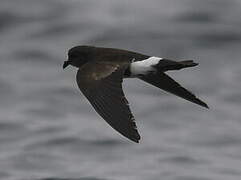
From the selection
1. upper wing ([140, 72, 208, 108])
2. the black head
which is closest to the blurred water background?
the black head

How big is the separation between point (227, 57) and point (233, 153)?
2.12 m

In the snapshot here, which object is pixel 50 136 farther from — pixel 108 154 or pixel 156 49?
pixel 156 49

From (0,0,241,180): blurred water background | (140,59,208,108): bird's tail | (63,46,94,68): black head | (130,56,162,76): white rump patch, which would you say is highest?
(0,0,241,180): blurred water background

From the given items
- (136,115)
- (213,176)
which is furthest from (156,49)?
(213,176)

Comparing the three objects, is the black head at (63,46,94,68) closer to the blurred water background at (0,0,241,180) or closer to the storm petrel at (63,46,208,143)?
the storm petrel at (63,46,208,143)

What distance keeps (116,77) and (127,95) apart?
438 cm

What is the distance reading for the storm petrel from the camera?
640cm

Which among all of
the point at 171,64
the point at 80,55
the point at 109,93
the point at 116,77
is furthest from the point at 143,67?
the point at 109,93

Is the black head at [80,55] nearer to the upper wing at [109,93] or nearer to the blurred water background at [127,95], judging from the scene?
the upper wing at [109,93]

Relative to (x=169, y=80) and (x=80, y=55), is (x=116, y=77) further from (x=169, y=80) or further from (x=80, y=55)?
(x=80, y=55)

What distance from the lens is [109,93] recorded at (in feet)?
21.8

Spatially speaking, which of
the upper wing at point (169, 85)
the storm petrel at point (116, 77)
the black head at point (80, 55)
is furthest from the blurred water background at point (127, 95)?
the upper wing at point (169, 85)

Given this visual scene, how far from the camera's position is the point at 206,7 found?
1270 centimetres

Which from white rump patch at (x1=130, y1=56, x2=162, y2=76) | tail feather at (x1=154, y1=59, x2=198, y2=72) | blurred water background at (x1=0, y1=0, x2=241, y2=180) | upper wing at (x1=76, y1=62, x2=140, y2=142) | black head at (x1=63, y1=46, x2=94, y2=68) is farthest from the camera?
blurred water background at (x1=0, y1=0, x2=241, y2=180)
